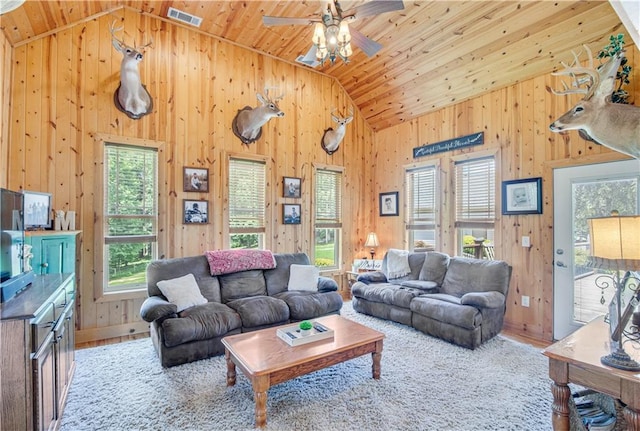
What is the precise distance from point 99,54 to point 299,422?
455 cm

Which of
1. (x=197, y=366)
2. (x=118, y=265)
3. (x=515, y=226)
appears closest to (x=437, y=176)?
(x=515, y=226)

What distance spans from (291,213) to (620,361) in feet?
13.8

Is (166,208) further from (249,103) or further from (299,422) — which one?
(299,422)

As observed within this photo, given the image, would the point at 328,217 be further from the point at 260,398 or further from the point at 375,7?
the point at 260,398

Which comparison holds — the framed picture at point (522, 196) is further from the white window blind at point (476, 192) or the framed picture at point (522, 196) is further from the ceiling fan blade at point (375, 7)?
the ceiling fan blade at point (375, 7)

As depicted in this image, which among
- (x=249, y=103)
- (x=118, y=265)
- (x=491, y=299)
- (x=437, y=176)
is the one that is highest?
(x=249, y=103)

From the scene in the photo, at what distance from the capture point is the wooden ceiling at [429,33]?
3221 mm

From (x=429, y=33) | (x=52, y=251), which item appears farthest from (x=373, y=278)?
(x=52, y=251)

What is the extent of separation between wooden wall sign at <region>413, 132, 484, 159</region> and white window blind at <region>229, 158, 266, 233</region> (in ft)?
8.62

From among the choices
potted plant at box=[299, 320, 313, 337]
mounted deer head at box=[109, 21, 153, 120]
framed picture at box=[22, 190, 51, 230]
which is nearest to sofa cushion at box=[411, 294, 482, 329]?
potted plant at box=[299, 320, 313, 337]

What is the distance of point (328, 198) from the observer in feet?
18.7

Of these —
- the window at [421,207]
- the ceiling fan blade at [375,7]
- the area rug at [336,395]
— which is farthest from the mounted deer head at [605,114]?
the window at [421,207]

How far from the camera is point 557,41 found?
3.42 meters

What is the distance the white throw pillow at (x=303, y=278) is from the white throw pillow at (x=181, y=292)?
3.84 feet
